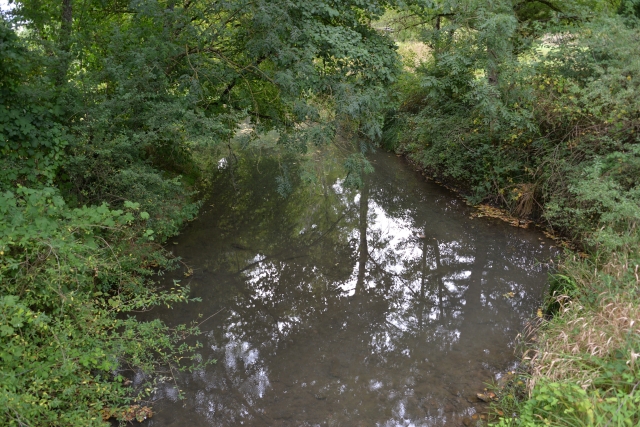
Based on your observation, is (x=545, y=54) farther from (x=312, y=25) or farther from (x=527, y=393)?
(x=527, y=393)

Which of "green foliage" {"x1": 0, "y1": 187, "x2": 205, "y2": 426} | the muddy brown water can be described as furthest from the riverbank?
"green foliage" {"x1": 0, "y1": 187, "x2": 205, "y2": 426}

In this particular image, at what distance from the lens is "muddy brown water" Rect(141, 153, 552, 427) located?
535 cm

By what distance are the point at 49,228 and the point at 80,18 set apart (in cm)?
534

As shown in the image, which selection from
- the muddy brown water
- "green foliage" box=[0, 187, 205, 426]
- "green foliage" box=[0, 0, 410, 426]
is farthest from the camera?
the muddy brown water

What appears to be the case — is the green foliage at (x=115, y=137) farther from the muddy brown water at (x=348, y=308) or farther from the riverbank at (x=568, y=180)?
the riverbank at (x=568, y=180)

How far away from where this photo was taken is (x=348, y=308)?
737cm

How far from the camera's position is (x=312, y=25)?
8.12m

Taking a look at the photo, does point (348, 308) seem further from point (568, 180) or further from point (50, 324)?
point (568, 180)

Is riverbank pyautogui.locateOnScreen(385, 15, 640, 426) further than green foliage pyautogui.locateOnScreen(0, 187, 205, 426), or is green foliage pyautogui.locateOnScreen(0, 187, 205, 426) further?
riverbank pyautogui.locateOnScreen(385, 15, 640, 426)

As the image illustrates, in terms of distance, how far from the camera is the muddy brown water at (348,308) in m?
5.35

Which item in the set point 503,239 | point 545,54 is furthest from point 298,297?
point 545,54

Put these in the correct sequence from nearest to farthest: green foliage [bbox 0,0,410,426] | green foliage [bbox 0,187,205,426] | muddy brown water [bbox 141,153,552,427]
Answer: green foliage [bbox 0,187,205,426]
green foliage [bbox 0,0,410,426]
muddy brown water [bbox 141,153,552,427]

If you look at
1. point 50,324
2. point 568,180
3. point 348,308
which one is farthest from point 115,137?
point 568,180

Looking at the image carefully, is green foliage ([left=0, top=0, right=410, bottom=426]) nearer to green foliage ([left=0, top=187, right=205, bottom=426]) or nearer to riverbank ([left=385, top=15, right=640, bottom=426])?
green foliage ([left=0, top=187, right=205, bottom=426])
